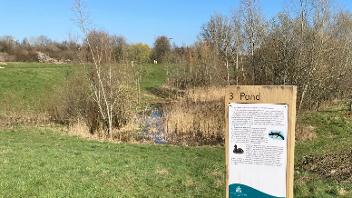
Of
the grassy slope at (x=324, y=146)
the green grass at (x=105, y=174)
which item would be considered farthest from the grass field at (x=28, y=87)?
the green grass at (x=105, y=174)

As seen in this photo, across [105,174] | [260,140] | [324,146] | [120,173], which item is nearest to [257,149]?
[260,140]

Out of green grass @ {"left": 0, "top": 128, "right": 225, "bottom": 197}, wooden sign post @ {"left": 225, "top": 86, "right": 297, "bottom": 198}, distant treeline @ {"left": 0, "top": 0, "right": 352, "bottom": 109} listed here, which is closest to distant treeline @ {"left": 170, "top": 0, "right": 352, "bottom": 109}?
distant treeline @ {"left": 0, "top": 0, "right": 352, "bottom": 109}

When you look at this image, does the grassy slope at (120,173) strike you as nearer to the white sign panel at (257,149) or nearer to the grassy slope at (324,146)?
the grassy slope at (324,146)

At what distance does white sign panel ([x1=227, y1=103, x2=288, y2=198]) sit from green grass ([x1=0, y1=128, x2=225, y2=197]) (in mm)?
3824

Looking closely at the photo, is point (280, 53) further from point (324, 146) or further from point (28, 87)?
point (28, 87)

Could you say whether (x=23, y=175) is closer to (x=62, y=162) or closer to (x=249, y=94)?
(x=62, y=162)

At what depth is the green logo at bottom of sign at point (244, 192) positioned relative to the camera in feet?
17.6

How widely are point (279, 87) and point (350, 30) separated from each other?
3935cm

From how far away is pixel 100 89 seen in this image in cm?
2366

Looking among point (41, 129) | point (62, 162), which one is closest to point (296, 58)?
point (41, 129)

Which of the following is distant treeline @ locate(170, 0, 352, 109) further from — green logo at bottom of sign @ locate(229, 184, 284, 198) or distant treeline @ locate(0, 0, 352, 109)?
green logo at bottom of sign @ locate(229, 184, 284, 198)

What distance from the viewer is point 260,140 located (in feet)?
17.2

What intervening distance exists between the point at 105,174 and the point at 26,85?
34.8 m

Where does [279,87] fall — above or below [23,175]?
above
